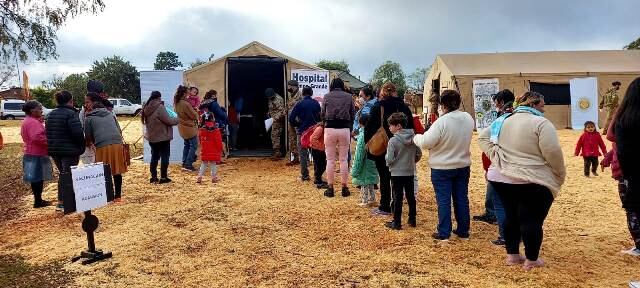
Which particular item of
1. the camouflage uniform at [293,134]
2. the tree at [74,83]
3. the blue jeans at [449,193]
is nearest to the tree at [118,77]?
the tree at [74,83]

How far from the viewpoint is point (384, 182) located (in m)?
5.74

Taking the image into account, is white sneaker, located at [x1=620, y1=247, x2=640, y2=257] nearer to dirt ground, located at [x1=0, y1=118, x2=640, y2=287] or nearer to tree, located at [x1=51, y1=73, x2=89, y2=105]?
dirt ground, located at [x1=0, y1=118, x2=640, y2=287]

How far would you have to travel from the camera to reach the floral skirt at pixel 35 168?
6.48 meters

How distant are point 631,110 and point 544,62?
1715 cm

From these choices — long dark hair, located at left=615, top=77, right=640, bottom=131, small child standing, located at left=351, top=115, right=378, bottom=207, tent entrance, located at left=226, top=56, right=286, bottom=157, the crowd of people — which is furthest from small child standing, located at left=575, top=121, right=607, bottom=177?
tent entrance, located at left=226, top=56, right=286, bottom=157

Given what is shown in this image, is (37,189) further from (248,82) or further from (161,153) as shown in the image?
(248,82)

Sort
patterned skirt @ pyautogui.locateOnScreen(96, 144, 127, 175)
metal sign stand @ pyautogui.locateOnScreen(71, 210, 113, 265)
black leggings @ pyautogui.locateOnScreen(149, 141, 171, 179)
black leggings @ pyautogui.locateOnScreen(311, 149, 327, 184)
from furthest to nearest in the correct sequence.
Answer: black leggings @ pyautogui.locateOnScreen(149, 141, 171, 179) → black leggings @ pyautogui.locateOnScreen(311, 149, 327, 184) → patterned skirt @ pyautogui.locateOnScreen(96, 144, 127, 175) → metal sign stand @ pyautogui.locateOnScreen(71, 210, 113, 265)

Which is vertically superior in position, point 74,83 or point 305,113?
point 74,83

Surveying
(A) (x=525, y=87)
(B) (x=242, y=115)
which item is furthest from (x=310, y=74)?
(A) (x=525, y=87)

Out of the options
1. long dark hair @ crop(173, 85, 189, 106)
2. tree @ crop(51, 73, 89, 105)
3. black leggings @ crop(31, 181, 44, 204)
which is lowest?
black leggings @ crop(31, 181, 44, 204)

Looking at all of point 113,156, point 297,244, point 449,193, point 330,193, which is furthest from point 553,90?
point 113,156

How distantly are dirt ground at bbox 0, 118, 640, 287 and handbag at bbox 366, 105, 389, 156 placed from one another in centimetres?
79

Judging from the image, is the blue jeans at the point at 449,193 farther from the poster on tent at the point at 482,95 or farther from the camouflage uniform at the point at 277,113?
the poster on tent at the point at 482,95

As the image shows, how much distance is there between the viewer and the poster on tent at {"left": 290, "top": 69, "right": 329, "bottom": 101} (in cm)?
1017
